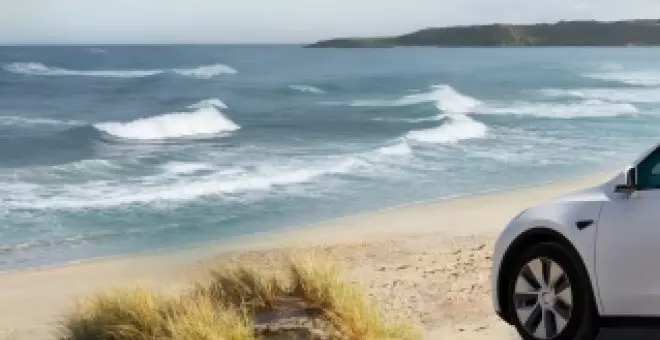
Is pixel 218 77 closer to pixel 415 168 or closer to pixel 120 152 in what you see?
pixel 120 152

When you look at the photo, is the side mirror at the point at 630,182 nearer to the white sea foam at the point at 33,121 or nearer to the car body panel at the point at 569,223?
the car body panel at the point at 569,223

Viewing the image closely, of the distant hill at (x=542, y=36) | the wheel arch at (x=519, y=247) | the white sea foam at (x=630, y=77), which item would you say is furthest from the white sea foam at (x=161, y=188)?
the distant hill at (x=542, y=36)

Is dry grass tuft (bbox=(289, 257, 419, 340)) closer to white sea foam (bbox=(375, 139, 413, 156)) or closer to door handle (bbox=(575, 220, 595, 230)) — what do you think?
door handle (bbox=(575, 220, 595, 230))

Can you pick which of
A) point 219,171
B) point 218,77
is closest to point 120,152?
point 219,171

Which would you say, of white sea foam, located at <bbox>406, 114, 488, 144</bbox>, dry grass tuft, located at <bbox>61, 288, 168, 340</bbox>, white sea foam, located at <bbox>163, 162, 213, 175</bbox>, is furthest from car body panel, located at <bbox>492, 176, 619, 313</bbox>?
white sea foam, located at <bbox>406, 114, 488, 144</bbox>

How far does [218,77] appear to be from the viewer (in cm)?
7506

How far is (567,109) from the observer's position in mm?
46625

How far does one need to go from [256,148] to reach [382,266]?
63.9 feet

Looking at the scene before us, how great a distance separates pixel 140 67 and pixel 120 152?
188 ft

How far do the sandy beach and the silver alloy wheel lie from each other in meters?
1.23

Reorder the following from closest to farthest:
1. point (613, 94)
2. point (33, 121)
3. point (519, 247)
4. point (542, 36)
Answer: point (519, 247), point (33, 121), point (613, 94), point (542, 36)

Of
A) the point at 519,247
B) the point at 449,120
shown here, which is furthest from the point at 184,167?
the point at 519,247

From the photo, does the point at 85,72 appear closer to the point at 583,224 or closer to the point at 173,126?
the point at 173,126

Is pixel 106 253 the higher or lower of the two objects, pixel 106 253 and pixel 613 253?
the lower
